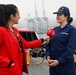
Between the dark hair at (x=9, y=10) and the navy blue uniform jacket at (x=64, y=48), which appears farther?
the navy blue uniform jacket at (x=64, y=48)

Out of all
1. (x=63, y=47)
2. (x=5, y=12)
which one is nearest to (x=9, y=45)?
(x=5, y=12)


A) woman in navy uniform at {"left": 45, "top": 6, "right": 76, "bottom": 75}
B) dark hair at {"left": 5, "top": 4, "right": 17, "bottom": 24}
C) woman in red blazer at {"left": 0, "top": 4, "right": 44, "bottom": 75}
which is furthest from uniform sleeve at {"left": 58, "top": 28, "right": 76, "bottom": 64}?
dark hair at {"left": 5, "top": 4, "right": 17, "bottom": 24}

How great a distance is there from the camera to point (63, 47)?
7.34ft

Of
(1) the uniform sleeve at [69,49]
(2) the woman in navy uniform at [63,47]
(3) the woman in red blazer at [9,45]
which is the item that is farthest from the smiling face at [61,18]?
(3) the woman in red blazer at [9,45]

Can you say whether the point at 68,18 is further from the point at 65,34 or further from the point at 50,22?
the point at 50,22

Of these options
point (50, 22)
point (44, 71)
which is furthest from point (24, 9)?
point (44, 71)

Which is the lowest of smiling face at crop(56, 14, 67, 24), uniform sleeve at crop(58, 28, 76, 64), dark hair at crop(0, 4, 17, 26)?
uniform sleeve at crop(58, 28, 76, 64)

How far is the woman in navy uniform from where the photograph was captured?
221 cm

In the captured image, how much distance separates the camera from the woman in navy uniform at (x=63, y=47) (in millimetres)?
2215

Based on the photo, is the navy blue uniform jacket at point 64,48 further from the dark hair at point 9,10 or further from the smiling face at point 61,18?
the dark hair at point 9,10

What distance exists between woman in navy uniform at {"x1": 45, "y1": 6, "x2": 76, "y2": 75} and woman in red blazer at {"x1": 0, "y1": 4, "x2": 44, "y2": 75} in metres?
0.29

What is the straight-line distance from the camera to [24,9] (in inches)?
261

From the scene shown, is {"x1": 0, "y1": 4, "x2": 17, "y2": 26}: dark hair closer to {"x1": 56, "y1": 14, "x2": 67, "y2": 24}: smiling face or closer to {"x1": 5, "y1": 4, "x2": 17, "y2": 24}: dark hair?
{"x1": 5, "y1": 4, "x2": 17, "y2": 24}: dark hair

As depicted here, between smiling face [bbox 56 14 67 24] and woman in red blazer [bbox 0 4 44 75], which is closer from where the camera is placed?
woman in red blazer [bbox 0 4 44 75]
